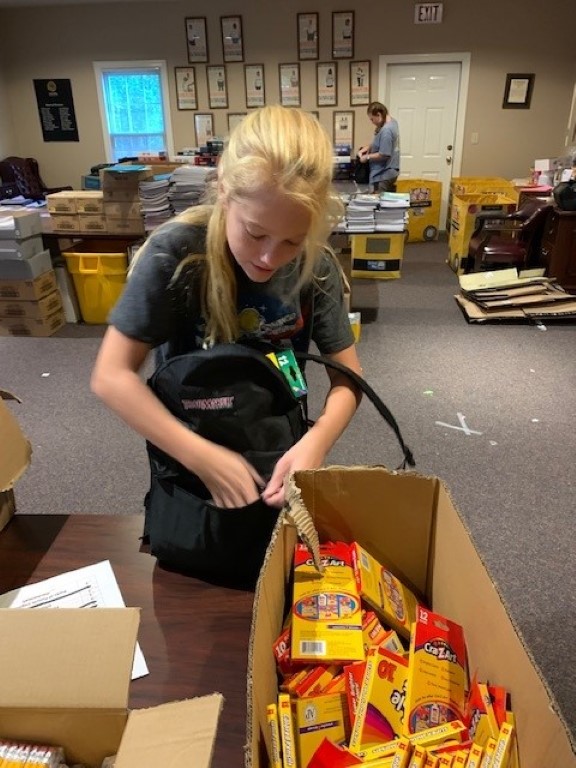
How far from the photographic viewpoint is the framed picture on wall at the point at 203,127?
6715 mm

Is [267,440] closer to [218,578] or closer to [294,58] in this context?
[218,578]

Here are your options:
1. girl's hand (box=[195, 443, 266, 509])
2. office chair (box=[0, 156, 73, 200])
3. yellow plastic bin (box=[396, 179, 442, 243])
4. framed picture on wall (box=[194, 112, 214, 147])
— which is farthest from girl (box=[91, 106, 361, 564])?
office chair (box=[0, 156, 73, 200])

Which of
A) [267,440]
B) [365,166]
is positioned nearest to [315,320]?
[267,440]

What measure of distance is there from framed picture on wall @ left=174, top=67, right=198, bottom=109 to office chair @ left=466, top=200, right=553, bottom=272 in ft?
12.9

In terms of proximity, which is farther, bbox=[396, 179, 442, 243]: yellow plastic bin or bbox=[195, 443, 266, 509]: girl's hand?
bbox=[396, 179, 442, 243]: yellow plastic bin

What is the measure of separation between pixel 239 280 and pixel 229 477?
0.33 metres

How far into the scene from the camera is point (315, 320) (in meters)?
1.00

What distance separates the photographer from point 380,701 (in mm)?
652

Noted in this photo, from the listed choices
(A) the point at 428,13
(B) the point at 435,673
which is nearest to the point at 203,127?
(A) the point at 428,13

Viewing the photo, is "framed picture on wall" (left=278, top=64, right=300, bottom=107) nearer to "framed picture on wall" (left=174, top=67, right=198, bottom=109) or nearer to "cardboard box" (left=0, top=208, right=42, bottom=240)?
"framed picture on wall" (left=174, top=67, right=198, bottom=109)

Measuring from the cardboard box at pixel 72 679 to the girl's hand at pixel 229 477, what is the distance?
0.93 feet

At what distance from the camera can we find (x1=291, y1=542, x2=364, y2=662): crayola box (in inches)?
27.6

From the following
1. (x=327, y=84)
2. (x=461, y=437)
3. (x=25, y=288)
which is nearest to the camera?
(x=461, y=437)

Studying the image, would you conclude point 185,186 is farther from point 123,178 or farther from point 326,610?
point 326,610
